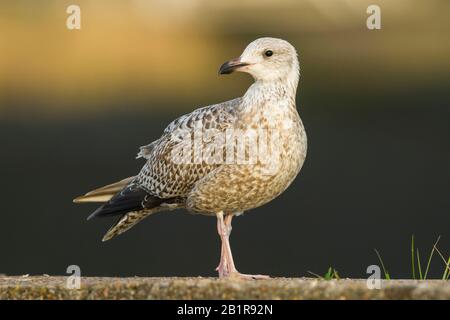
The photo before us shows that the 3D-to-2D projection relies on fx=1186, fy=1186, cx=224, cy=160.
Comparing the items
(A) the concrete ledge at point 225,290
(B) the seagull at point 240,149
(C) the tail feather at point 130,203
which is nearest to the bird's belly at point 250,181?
(B) the seagull at point 240,149

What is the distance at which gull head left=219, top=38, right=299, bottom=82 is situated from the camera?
6039 mm

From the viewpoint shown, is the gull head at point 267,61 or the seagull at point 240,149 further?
the gull head at point 267,61

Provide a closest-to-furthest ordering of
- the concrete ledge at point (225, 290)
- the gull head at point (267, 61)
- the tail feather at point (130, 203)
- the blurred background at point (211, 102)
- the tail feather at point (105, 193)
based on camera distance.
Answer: the concrete ledge at point (225, 290), the gull head at point (267, 61), the tail feather at point (130, 203), the tail feather at point (105, 193), the blurred background at point (211, 102)

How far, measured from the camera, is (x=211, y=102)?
17141 mm

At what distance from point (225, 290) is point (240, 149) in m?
1.32

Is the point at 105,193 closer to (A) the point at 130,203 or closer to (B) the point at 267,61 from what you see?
(A) the point at 130,203

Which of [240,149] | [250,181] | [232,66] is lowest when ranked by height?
[250,181]

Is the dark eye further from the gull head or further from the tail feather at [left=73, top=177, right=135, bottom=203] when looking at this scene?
the tail feather at [left=73, top=177, right=135, bottom=203]

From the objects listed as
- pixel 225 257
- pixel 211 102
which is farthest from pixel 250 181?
pixel 211 102

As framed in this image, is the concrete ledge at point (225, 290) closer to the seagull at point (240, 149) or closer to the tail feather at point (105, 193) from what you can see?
the seagull at point (240, 149)

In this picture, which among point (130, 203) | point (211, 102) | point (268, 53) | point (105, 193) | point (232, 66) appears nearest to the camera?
point (232, 66)

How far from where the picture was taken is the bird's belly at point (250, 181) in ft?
19.2

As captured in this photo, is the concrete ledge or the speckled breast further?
the speckled breast

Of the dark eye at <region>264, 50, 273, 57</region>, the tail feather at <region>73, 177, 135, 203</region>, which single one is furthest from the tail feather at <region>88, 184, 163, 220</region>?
the dark eye at <region>264, 50, 273, 57</region>
